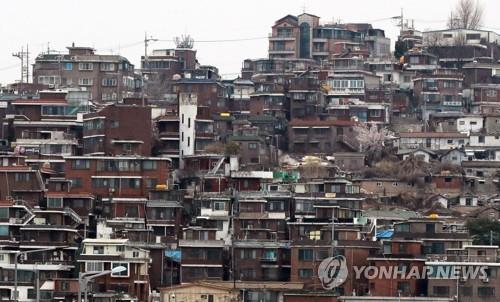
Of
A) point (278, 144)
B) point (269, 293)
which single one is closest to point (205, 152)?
point (278, 144)

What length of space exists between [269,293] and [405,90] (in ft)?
126

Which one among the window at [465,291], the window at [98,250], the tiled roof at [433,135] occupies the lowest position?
the window at [465,291]

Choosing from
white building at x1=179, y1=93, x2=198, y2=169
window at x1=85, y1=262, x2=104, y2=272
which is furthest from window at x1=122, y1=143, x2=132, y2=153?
window at x1=85, y1=262, x2=104, y2=272

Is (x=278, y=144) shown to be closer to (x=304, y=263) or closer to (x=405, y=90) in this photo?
(x=405, y=90)

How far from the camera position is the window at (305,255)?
242 ft

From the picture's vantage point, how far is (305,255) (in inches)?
2906

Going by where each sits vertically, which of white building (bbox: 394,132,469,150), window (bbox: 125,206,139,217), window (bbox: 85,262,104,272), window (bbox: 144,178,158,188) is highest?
white building (bbox: 394,132,469,150)

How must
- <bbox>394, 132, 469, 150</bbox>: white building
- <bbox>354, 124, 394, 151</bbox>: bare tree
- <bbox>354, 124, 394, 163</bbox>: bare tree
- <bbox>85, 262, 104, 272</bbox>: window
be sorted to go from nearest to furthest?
<bbox>85, 262, 104, 272</bbox>: window < <bbox>354, 124, 394, 163</bbox>: bare tree < <bbox>354, 124, 394, 151</bbox>: bare tree < <bbox>394, 132, 469, 150</bbox>: white building

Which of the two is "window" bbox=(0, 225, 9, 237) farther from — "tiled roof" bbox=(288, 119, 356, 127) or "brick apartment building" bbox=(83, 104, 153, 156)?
"tiled roof" bbox=(288, 119, 356, 127)

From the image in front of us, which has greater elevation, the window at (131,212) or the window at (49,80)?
the window at (49,80)

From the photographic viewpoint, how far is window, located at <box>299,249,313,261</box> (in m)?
73.7

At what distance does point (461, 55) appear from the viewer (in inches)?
4577

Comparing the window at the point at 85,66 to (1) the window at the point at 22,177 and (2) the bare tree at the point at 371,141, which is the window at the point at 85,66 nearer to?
(2) the bare tree at the point at 371,141

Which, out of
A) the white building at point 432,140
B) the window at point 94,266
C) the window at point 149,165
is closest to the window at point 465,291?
the window at point 94,266
